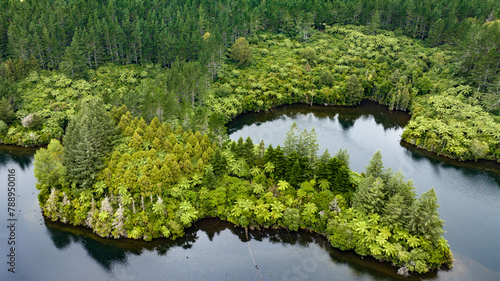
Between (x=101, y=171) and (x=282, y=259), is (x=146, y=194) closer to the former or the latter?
(x=101, y=171)

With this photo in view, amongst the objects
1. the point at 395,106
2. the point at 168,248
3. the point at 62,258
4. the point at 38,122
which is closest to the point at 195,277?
the point at 168,248

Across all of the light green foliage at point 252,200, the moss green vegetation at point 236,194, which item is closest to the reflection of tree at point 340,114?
the moss green vegetation at point 236,194

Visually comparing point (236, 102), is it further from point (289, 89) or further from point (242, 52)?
point (242, 52)

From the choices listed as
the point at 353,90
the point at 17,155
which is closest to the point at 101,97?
the point at 17,155

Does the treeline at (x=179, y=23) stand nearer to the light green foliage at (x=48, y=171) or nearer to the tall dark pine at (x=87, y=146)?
the tall dark pine at (x=87, y=146)

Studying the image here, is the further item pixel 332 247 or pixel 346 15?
pixel 346 15
